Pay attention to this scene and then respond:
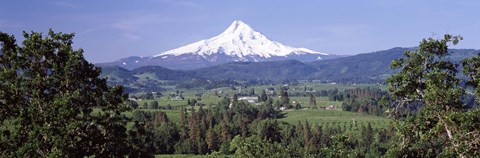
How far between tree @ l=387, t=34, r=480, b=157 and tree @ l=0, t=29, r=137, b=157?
1435cm

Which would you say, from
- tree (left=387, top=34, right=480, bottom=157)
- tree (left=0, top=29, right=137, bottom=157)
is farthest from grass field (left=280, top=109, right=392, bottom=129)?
tree (left=0, top=29, right=137, bottom=157)

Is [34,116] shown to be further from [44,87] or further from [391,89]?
[391,89]

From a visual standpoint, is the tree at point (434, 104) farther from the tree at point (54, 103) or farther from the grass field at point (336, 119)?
the grass field at point (336, 119)

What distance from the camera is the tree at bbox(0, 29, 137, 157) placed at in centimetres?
2288

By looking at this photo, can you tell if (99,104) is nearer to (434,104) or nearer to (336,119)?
(434,104)

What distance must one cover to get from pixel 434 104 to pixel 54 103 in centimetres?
1739

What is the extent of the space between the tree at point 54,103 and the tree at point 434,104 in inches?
565

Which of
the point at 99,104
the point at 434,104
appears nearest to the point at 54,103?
the point at 99,104

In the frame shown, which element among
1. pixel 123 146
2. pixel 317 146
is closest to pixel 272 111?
pixel 317 146

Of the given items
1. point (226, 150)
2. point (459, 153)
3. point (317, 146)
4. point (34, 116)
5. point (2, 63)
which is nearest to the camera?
point (459, 153)

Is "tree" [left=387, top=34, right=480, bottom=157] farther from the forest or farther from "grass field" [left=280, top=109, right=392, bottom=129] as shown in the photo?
"grass field" [left=280, top=109, right=392, bottom=129]

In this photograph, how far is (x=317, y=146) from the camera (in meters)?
117

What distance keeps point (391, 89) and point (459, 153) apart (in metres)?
4.98

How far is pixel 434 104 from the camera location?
72.7 feet
